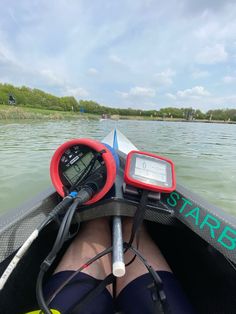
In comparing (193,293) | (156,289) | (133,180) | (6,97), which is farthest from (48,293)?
(6,97)

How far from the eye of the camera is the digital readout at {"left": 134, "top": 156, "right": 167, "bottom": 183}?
898 mm

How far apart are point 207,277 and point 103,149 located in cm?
70

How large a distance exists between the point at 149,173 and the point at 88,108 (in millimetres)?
64473

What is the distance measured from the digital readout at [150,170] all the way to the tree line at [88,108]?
177 ft

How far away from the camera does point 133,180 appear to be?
87 cm

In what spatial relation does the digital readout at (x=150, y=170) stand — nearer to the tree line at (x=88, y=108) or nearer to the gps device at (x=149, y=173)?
the gps device at (x=149, y=173)

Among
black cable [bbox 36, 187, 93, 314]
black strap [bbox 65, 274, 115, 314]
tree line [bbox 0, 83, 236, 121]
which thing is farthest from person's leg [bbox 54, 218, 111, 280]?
tree line [bbox 0, 83, 236, 121]

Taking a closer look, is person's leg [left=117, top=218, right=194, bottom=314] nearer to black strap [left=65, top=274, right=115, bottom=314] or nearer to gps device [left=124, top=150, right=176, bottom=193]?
black strap [left=65, top=274, right=115, bottom=314]

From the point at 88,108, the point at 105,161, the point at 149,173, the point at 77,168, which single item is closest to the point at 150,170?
the point at 149,173

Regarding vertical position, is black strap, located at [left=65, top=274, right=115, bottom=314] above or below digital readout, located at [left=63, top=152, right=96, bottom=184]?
below

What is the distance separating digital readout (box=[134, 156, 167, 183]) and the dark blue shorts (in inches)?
14.8

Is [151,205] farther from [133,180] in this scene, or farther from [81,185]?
[81,185]

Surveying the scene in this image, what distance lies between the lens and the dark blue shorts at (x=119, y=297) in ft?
2.39

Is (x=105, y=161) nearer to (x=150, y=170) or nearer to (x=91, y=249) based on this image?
(x=150, y=170)
